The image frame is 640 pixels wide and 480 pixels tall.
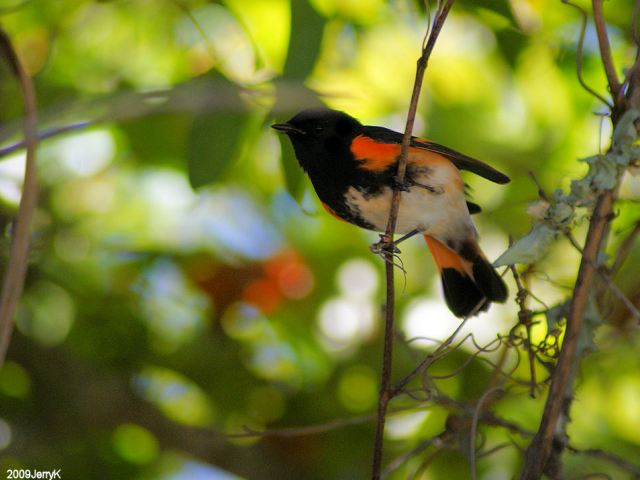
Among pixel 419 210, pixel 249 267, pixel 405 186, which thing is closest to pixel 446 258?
pixel 419 210

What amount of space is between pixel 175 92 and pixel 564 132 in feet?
7.72

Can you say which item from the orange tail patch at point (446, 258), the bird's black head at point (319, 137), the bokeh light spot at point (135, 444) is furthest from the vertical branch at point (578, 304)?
the bokeh light spot at point (135, 444)

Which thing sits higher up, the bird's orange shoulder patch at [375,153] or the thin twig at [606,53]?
the bird's orange shoulder patch at [375,153]

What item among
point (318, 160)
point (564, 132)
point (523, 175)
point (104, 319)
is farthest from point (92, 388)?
point (564, 132)

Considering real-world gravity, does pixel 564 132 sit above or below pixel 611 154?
above

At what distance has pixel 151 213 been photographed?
3.70m

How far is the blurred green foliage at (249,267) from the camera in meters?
3.11

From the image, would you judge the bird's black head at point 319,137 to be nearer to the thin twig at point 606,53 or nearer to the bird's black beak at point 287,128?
the bird's black beak at point 287,128

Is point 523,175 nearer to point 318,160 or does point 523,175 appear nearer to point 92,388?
point 318,160

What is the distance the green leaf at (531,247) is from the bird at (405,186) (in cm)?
82

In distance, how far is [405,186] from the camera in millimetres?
2557

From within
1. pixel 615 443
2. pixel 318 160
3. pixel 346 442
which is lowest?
pixel 346 442

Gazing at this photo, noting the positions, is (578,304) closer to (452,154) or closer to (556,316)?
(556,316)

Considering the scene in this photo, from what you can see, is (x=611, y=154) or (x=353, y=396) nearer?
(x=611, y=154)
